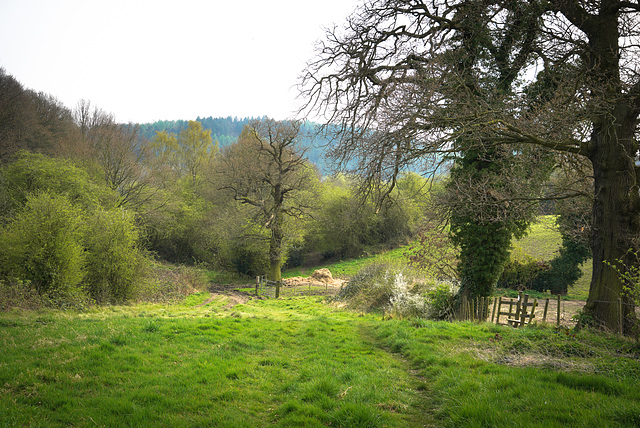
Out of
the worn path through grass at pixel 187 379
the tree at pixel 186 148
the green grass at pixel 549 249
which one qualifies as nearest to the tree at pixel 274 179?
the green grass at pixel 549 249

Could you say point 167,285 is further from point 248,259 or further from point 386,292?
point 386,292

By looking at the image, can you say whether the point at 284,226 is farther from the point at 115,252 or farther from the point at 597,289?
the point at 597,289

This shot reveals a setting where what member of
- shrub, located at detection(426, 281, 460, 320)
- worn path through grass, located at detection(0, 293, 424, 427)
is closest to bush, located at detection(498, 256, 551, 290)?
shrub, located at detection(426, 281, 460, 320)

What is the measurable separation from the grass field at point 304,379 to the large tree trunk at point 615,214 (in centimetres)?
117

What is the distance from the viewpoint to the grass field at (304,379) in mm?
3781

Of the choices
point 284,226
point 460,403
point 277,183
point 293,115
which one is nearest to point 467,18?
point 293,115

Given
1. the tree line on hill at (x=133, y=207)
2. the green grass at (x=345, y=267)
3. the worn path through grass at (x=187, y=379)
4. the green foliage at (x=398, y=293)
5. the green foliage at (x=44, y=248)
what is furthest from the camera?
the green grass at (x=345, y=267)

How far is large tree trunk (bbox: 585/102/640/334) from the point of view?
24.3 feet

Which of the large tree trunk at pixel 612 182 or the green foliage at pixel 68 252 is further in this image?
the green foliage at pixel 68 252

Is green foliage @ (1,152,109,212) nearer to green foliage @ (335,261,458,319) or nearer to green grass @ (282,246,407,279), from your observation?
green foliage @ (335,261,458,319)

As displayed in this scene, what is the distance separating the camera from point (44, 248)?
11000 millimetres

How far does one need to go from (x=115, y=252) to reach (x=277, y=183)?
12.7 metres

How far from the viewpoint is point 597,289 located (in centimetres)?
769

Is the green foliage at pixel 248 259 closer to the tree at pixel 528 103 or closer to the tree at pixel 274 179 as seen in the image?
the tree at pixel 274 179
